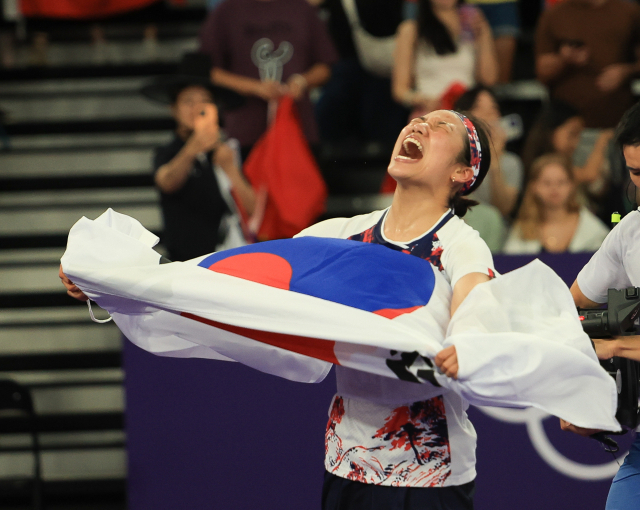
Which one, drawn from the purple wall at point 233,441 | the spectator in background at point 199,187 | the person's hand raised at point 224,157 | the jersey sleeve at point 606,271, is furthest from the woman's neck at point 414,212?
the person's hand raised at point 224,157

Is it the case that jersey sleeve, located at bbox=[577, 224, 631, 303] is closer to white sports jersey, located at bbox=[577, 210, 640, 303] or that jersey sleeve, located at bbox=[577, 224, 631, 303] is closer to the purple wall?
white sports jersey, located at bbox=[577, 210, 640, 303]

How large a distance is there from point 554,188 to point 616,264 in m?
2.00

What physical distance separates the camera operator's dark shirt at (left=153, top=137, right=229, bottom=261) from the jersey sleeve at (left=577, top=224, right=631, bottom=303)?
2.33 meters

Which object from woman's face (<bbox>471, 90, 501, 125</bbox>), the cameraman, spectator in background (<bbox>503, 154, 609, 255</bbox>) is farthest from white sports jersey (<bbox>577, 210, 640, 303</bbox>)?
woman's face (<bbox>471, 90, 501, 125</bbox>)

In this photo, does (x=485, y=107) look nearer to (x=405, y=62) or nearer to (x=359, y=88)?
(x=405, y=62)

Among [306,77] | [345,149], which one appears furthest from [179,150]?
[345,149]

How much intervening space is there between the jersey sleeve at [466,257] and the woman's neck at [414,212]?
10cm

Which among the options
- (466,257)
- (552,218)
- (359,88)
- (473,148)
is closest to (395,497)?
(466,257)

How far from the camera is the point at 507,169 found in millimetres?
4719

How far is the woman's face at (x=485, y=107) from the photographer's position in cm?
446

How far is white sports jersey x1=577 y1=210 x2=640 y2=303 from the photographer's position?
2229 millimetres

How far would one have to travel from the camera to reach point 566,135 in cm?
475

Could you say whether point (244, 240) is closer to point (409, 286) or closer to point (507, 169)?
point (507, 169)

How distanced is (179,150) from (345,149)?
1.31 m
